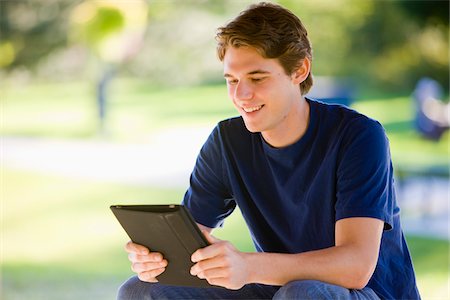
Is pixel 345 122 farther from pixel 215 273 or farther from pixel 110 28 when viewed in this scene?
pixel 110 28

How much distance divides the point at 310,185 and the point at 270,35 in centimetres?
38

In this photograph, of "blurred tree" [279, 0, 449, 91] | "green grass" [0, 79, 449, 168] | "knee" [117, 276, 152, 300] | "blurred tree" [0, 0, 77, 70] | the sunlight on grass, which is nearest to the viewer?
"knee" [117, 276, 152, 300]

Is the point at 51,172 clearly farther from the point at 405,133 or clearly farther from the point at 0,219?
the point at 405,133

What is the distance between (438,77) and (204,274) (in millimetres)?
5755

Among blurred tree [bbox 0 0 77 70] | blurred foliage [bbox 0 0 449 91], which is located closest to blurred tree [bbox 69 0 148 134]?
blurred foliage [bbox 0 0 449 91]

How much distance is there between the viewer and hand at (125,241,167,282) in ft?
6.54

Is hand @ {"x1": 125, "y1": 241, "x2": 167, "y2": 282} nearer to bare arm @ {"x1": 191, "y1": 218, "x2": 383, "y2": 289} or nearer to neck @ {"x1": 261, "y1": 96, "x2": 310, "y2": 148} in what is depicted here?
bare arm @ {"x1": 191, "y1": 218, "x2": 383, "y2": 289}

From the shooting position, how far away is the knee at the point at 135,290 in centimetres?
211

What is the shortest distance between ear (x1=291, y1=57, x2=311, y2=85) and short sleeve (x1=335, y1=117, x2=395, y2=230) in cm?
20

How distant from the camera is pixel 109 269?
5.84 metres

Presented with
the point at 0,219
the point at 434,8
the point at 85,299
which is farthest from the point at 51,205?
the point at 434,8

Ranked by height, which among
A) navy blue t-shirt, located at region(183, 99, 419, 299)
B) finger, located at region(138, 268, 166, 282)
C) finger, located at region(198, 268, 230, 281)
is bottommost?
finger, located at region(138, 268, 166, 282)

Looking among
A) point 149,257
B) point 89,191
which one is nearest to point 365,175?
point 149,257

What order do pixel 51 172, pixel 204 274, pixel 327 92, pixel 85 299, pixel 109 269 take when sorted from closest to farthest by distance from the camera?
pixel 204 274 < pixel 85 299 < pixel 109 269 < pixel 327 92 < pixel 51 172
